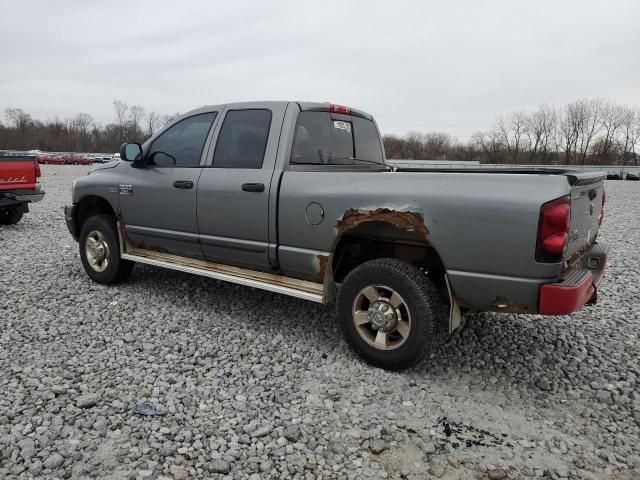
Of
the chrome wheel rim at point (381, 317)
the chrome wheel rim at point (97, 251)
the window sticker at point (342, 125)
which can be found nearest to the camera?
the chrome wheel rim at point (381, 317)

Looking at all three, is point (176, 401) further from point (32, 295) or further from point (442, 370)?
point (32, 295)

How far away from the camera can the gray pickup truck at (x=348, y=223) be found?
2.98m

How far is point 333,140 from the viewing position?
446 cm

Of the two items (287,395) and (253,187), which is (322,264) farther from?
(287,395)

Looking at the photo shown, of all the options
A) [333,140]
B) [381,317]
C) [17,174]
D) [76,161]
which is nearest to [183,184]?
[333,140]

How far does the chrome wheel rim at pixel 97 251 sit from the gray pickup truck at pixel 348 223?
0.01 m

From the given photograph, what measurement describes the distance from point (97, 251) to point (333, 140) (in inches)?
120

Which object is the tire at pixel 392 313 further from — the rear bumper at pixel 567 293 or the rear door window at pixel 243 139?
the rear door window at pixel 243 139

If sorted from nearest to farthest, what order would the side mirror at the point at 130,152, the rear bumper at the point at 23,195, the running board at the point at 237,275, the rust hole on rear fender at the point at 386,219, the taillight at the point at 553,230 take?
1. the taillight at the point at 553,230
2. the rust hole on rear fender at the point at 386,219
3. the running board at the point at 237,275
4. the side mirror at the point at 130,152
5. the rear bumper at the point at 23,195

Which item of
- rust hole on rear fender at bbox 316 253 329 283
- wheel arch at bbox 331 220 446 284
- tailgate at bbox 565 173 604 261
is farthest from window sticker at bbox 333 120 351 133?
tailgate at bbox 565 173 604 261

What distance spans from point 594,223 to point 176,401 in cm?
330

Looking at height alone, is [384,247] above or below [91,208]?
below

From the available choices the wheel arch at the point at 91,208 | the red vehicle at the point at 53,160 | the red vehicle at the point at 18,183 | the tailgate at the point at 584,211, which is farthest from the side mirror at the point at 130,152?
the red vehicle at the point at 53,160

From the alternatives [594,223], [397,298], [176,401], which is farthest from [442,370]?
[176,401]
